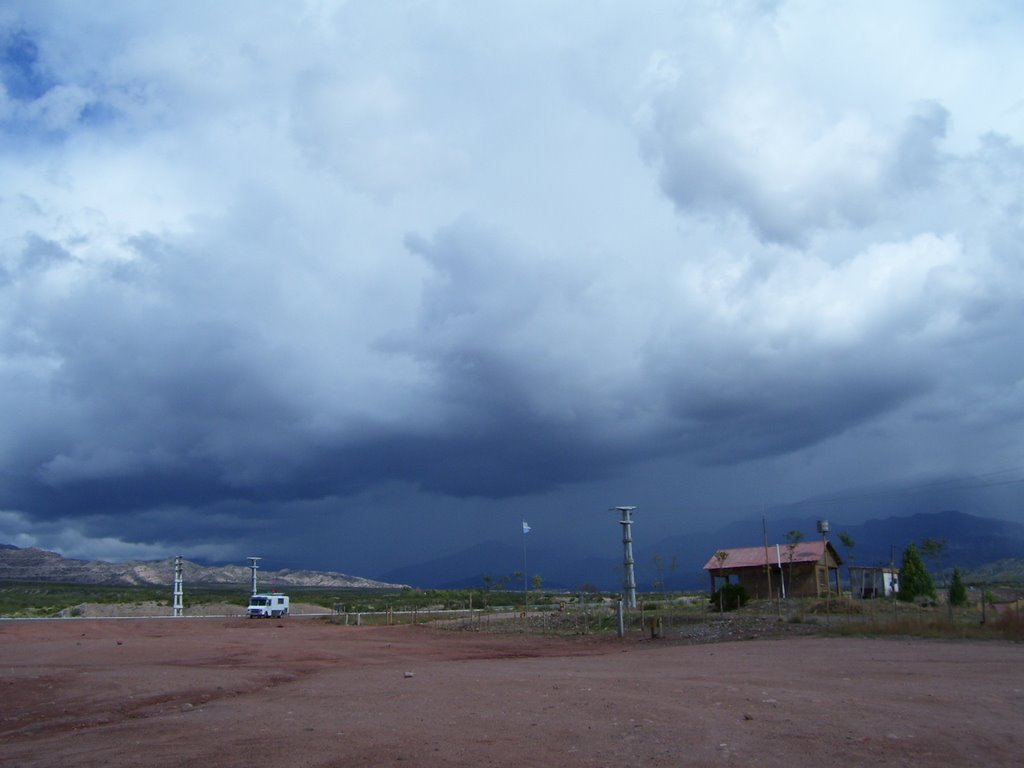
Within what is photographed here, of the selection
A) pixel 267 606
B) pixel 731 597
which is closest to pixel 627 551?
pixel 731 597

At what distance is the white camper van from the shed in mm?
34476

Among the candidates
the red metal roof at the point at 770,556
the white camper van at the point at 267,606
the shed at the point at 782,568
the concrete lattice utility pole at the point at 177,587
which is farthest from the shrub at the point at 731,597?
the concrete lattice utility pole at the point at 177,587

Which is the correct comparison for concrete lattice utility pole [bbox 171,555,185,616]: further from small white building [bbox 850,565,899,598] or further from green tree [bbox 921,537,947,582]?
green tree [bbox 921,537,947,582]

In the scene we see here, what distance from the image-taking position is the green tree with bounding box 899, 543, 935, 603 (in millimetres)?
53281

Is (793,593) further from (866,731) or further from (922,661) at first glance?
(866,731)

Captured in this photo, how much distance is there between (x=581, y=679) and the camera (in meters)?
20.5

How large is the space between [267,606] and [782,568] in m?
39.4

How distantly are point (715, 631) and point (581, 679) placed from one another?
1943 cm

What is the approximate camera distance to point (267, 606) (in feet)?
232

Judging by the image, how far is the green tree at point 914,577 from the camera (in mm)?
53281

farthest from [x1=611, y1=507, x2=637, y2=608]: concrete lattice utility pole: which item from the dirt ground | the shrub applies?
the dirt ground

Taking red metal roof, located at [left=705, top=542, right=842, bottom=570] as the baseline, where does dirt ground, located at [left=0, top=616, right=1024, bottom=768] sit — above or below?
below

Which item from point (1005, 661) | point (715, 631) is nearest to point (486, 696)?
point (1005, 661)

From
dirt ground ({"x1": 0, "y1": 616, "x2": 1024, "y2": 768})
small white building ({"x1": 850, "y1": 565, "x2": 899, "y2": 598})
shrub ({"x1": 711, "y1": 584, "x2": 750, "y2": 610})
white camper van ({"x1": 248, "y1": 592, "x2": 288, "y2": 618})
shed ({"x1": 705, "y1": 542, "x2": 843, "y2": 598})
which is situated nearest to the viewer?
dirt ground ({"x1": 0, "y1": 616, "x2": 1024, "y2": 768})
